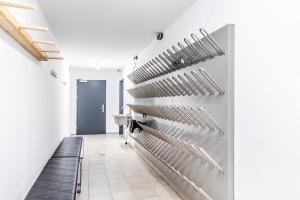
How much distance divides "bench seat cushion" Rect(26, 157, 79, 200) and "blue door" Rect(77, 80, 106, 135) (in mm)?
6843

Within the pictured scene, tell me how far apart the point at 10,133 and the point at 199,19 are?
92.1 inches

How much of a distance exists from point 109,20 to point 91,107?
6855 mm

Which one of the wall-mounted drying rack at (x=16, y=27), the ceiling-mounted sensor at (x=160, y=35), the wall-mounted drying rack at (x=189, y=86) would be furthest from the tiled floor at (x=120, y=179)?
the ceiling-mounted sensor at (x=160, y=35)

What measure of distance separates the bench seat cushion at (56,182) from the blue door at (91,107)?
6.84 metres

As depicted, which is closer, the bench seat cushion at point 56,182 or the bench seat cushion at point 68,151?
the bench seat cushion at point 56,182

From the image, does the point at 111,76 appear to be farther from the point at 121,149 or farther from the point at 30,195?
the point at 30,195

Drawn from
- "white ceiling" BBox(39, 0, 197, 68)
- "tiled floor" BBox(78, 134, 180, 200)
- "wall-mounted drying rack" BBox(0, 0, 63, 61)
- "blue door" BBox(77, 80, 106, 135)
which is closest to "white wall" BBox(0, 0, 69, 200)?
"wall-mounted drying rack" BBox(0, 0, 63, 61)

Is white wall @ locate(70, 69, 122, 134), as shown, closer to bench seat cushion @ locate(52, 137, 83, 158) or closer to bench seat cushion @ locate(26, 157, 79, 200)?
bench seat cushion @ locate(52, 137, 83, 158)

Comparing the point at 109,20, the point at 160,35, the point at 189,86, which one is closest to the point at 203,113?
the point at 189,86

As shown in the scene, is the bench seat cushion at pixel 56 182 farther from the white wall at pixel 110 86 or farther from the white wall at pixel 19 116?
the white wall at pixel 110 86

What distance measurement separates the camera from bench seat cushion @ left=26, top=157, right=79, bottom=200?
84.3 inches
